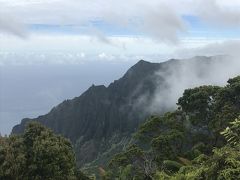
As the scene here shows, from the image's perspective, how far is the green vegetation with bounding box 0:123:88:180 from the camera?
81.6 ft

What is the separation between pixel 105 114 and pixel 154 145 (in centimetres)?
11783

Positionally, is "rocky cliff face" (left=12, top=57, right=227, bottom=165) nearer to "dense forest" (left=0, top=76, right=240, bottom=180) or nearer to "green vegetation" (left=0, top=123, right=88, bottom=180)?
"dense forest" (left=0, top=76, right=240, bottom=180)

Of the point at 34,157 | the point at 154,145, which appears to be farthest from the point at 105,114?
the point at 34,157

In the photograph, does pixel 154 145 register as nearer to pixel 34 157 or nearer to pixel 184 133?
pixel 184 133

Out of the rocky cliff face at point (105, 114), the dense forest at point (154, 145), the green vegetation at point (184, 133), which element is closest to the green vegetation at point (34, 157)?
the dense forest at point (154, 145)

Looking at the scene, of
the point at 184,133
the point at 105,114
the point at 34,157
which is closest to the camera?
the point at 34,157

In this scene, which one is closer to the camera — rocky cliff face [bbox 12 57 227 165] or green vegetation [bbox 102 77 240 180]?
green vegetation [bbox 102 77 240 180]

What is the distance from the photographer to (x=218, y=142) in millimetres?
34500

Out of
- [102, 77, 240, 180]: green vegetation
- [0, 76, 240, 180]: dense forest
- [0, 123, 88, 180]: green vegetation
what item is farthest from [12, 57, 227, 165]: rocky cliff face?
[0, 123, 88, 180]: green vegetation

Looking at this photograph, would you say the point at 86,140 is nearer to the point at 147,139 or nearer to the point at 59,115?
the point at 59,115

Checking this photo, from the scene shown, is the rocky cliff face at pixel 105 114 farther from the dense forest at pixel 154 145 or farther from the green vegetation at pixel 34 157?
the green vegetation at pixel 34 157

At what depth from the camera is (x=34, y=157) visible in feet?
83.2

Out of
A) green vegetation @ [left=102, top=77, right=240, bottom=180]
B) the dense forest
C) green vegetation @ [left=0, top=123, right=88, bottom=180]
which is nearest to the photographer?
green vegetation @ [left=0, top=123, right=88, bottom=180]

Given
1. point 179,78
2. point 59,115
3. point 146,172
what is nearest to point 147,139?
point 146,172
